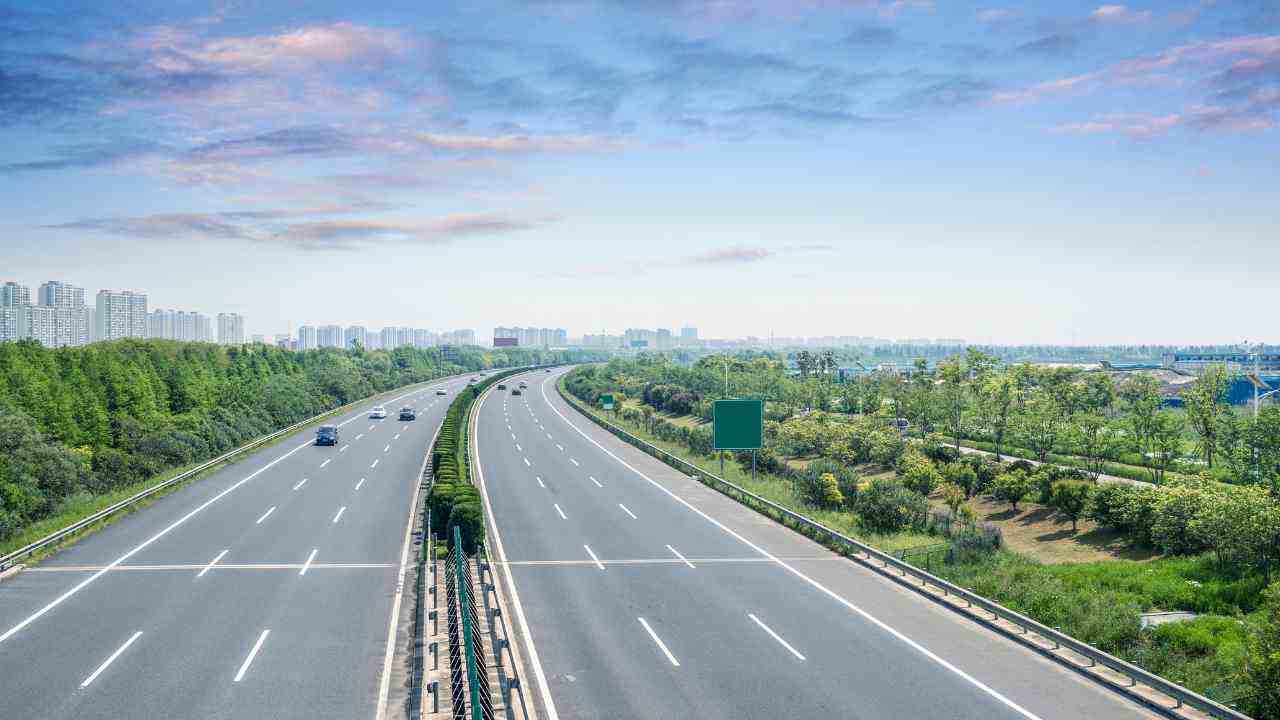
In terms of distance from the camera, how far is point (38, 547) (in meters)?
24.5

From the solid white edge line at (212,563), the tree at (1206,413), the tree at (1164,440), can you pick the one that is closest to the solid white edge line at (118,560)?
the solid white edge line at (212,563)

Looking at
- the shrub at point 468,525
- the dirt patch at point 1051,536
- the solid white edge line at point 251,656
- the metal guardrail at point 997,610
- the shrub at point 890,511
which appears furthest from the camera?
A: the dirt patch at point 1051,536

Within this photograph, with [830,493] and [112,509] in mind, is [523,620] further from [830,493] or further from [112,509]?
[112,509]

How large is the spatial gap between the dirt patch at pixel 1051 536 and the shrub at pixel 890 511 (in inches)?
201

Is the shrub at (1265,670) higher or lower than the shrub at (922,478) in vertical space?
higher

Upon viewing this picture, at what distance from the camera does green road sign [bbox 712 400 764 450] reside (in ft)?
126

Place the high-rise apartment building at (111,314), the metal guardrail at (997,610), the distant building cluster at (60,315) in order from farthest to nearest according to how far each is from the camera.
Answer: the high-rise apartment building at (111,314), the distant building cluster at (60,315), the metal guardrail at (997,610)

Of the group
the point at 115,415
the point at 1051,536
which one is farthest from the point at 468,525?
the point at 115,415

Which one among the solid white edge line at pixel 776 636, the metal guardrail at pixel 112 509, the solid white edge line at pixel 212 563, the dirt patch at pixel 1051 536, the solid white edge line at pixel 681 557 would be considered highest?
the metal guardrail at pixel 112 509

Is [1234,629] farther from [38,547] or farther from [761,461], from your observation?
[38,547]

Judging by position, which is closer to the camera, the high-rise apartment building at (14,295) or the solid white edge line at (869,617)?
the solid white edge line at (869,617)

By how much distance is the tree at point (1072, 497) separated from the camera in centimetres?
3609

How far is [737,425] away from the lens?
38531 mm

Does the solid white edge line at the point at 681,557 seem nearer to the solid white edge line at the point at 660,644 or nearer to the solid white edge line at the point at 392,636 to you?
the solid white edge line at the point at 660,644
